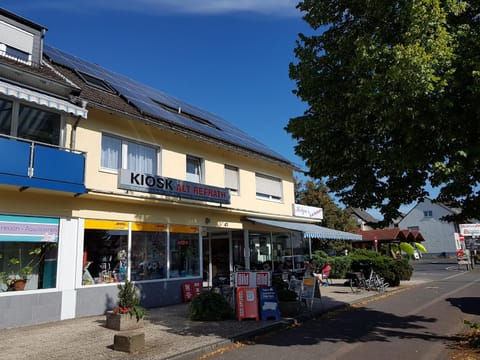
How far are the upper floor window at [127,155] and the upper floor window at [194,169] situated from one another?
181 centimetres

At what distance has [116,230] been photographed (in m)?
12.3

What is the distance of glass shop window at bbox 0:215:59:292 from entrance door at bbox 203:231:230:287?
794 centimetres

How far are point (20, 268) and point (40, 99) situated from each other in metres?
4.49

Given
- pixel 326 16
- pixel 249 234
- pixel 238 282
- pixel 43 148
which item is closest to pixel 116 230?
pixel 43 148

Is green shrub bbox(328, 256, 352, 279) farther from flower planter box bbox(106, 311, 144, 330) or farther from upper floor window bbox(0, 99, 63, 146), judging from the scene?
upper floor window bbox(0, 99, 63, 146)

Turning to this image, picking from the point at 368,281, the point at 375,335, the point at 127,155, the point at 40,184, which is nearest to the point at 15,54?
the point at 127,155

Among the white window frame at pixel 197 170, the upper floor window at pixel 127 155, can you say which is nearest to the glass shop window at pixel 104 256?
the upper floor window at pixel 127 155

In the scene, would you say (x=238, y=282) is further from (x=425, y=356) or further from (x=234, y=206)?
(x=234, y=206)

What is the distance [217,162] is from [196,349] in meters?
10.3

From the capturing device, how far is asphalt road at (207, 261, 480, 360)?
7.10 metres

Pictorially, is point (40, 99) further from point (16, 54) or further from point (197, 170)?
point (197, 170)

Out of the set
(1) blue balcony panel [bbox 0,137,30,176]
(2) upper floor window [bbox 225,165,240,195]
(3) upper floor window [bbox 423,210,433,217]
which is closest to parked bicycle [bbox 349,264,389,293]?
(2) upper floor window [bbox 225,165,240,195]

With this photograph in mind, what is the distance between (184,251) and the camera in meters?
14.5

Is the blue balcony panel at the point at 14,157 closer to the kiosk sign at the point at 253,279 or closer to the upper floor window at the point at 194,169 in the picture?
the kiosk sign at the point at 253,279
